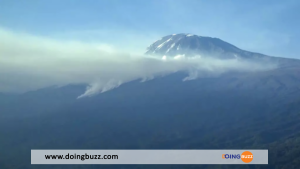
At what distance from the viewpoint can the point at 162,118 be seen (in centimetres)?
10988

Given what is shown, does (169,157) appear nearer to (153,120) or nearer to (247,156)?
(247,156)

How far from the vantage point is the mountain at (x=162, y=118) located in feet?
292

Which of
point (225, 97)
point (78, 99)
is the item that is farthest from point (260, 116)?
point (78, 99)

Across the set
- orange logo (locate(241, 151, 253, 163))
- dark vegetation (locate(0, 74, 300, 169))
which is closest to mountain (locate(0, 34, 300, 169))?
dark vegetation (locate(0, 74, 300, 169))

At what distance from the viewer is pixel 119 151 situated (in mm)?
83562

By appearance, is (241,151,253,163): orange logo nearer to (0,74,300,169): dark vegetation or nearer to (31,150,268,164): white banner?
(31,150,268,164): white banner

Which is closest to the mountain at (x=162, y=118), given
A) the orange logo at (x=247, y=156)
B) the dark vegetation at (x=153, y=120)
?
the dark vegetation at (x=153, y=120)

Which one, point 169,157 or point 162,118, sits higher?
point 162,118

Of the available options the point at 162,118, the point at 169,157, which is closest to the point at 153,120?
the point at 162,118

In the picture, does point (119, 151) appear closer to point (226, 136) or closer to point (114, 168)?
point (114, 168)

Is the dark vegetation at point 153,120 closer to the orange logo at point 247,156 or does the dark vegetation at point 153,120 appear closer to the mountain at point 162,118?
the mountain at point 162,118

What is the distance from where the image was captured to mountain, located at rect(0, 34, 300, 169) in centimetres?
8909

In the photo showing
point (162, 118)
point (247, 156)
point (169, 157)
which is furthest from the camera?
point (162, 118)

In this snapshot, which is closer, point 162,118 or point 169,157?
point 169,157
